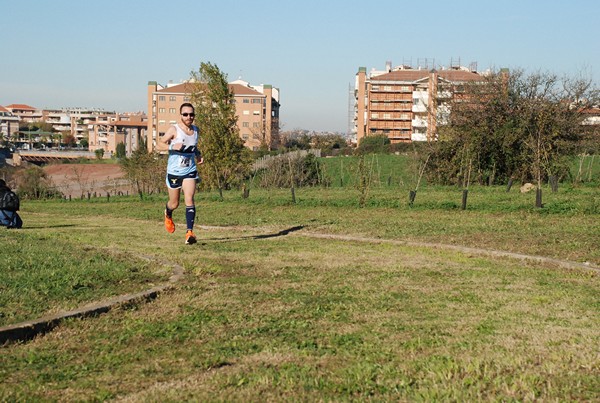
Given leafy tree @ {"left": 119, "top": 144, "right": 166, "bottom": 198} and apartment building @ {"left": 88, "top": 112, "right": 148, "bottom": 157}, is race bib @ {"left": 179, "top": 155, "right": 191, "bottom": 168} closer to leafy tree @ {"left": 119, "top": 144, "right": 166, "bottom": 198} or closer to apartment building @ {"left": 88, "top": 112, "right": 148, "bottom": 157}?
leafy tree @ {"left": 119, "top": 144, "right": 166, "bottom": 198}

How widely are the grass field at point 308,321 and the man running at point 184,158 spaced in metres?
0.70

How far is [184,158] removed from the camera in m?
11.8

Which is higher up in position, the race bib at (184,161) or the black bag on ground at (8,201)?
the race bib at (184,161)

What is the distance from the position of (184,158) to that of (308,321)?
6.44 meters

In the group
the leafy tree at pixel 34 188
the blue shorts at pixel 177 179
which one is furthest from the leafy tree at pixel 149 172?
the blue shorts at pixel 177 179

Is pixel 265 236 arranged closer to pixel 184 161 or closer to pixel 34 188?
pixel 184 161

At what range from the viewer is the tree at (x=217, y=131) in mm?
37406

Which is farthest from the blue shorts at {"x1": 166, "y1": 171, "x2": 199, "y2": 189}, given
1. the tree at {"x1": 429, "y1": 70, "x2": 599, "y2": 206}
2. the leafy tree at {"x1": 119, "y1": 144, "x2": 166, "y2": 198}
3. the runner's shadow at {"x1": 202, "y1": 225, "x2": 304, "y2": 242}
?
the leafy tree at {"x1": 119, "y1": 144, "x2": 166, "y2": 198}

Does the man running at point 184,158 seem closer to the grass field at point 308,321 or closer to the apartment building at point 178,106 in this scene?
the grass field at point 308,321

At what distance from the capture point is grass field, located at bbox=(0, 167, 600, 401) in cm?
417

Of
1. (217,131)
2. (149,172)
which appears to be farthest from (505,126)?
(149,172)

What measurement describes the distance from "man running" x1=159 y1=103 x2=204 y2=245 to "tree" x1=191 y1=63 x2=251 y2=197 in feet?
82.6

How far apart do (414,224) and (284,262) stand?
6.11 meters

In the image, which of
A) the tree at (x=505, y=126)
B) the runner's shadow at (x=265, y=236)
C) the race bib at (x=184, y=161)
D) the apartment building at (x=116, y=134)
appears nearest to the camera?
the race bib at (x=184, y=161)
